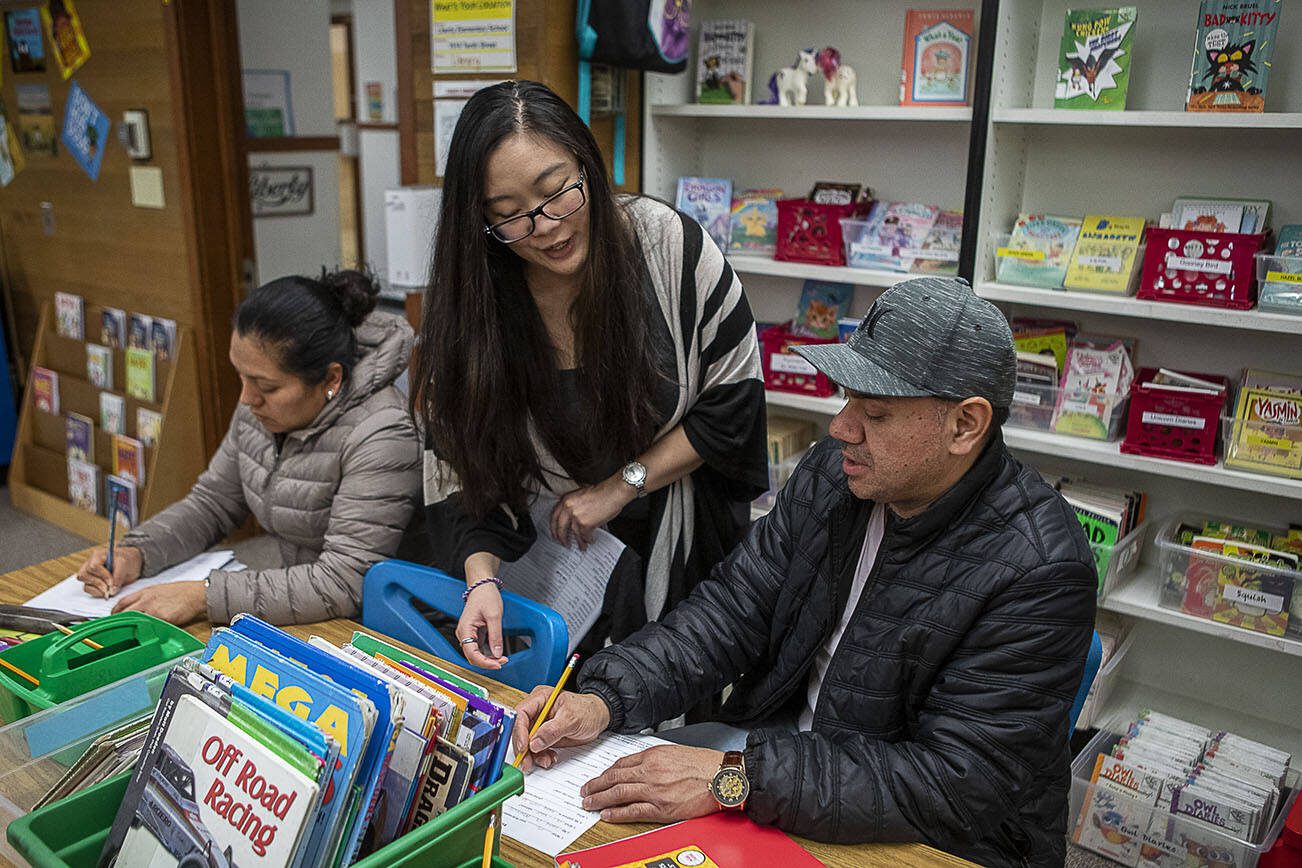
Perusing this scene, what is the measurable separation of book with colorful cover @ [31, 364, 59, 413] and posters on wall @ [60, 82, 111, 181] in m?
0.90

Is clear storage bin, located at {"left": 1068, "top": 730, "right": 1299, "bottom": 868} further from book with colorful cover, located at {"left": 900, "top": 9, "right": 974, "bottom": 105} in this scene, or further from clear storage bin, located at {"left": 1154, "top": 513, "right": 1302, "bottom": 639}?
book with colorful cover, located at {"left": 900, "top": 9, "right": 974, "bottom": 105}

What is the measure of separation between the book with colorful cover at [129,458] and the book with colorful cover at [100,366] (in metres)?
0.24

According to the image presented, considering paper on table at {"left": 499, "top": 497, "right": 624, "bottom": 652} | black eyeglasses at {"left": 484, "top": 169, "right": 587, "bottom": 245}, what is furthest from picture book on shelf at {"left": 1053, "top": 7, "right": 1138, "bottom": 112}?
paper on table at {"left": 499, "top": 497, "right": 624, "bottom": 652}

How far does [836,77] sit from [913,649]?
2.01 metres

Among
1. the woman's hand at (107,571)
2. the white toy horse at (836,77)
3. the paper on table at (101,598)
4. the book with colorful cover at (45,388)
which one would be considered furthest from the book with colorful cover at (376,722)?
the book with colorful cover at (45,388)

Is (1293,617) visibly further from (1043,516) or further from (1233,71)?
(1043,516)

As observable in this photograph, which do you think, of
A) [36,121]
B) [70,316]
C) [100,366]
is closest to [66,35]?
[36,121]

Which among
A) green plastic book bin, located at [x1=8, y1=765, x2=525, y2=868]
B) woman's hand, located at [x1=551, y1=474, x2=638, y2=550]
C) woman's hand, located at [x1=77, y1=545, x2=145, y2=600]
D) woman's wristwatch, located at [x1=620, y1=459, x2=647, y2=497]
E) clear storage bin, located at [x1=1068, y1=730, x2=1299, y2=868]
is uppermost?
woman's wristwatch, located at [x1=620, y1=459, x2=647, y2=497]

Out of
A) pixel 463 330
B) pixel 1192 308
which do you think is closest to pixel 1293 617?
pixel 1192 308

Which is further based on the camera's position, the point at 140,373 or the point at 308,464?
the point at 140,373

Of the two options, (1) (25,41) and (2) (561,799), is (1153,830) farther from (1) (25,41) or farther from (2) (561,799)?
(1) (25,41)

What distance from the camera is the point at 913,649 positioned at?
4.44 feet

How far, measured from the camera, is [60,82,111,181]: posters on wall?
3.92 m

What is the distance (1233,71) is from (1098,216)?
469 millimetres
